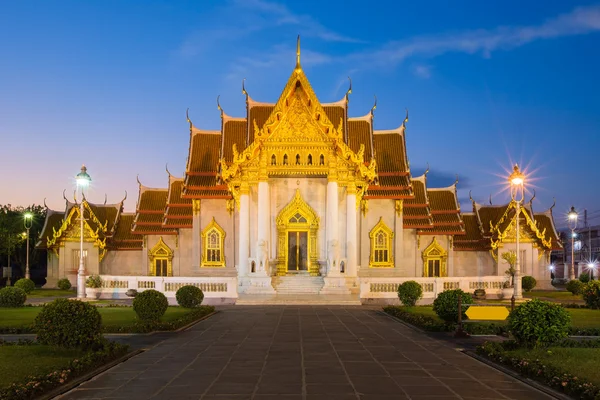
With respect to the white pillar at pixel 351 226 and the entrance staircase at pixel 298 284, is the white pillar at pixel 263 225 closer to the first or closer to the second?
the entrance staircase at pixel 298 284

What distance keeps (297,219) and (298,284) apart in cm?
453

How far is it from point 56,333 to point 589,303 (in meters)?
25.6

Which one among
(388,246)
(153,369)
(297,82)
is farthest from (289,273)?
(153,369)

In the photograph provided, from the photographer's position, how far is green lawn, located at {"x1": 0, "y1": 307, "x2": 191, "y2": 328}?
2300 centimetres

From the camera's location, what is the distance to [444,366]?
49.4ft

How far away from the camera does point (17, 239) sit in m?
61.7

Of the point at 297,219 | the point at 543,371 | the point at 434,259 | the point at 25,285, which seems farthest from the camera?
the point at 434,259

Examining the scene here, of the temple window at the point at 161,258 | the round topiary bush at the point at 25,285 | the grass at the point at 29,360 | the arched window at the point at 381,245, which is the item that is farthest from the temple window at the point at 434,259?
the grass at the point at 29,360

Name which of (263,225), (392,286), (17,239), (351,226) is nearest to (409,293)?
(392,286)

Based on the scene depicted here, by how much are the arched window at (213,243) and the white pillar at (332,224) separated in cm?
901

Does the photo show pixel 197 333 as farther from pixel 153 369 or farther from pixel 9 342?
pixel 153 369

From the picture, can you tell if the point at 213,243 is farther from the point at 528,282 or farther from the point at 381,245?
Result: the point at 528,282

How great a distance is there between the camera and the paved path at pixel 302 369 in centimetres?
1202

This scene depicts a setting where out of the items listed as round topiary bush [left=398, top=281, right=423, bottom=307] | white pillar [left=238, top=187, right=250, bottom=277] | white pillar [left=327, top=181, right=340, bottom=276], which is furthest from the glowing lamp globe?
round topiary bush [left=398, top=281, right=423, bottom=307]
